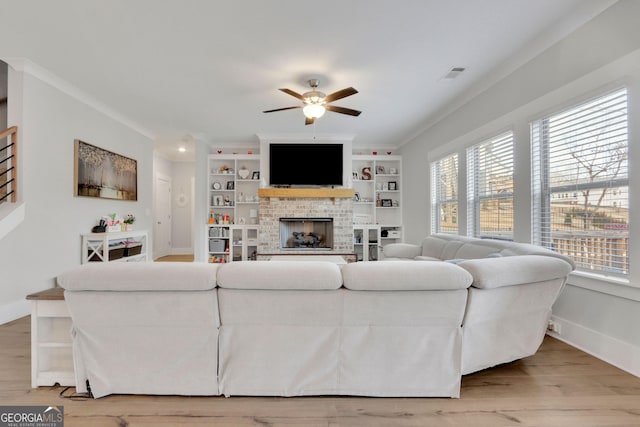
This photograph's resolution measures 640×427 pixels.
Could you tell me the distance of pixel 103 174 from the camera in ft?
14.2

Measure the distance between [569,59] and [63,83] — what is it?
17.1 feet

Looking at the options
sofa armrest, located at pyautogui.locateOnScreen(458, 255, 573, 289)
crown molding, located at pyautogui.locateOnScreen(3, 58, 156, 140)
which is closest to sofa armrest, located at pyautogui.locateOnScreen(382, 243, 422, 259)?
sofa armrest, located at pyautogui.locateOnScreen(458, 255, 573, 289)

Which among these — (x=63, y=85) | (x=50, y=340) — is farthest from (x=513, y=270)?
(x=63, y=85)

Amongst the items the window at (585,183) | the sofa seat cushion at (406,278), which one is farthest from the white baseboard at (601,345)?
the sofa seat cushion at (406,278)

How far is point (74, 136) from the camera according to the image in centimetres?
378

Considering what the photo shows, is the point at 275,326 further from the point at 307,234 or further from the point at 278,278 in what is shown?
the point at 307,234

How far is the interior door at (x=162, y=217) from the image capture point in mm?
7453

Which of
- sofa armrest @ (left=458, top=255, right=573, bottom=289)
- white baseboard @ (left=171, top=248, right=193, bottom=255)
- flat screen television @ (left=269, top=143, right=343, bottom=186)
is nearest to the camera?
sofa armrest @ (left=458, top=255, right=573, bottom=289)

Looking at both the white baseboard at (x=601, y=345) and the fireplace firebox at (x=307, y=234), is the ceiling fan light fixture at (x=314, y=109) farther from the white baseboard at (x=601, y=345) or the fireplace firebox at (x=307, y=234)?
the white baseboard at (x=601, y=345)

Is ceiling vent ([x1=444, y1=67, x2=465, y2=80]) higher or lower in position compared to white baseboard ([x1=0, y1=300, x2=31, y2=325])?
higher

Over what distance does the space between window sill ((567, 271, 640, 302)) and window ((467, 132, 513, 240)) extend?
2.84 feet

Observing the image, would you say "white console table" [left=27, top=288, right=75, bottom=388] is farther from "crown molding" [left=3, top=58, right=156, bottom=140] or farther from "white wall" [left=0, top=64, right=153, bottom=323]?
"crown molding" [left=3, top=58, right=156, bottom=140]

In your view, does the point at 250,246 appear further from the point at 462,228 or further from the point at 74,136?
the point at 462,228

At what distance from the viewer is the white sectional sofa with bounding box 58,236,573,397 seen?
159 centimetres
